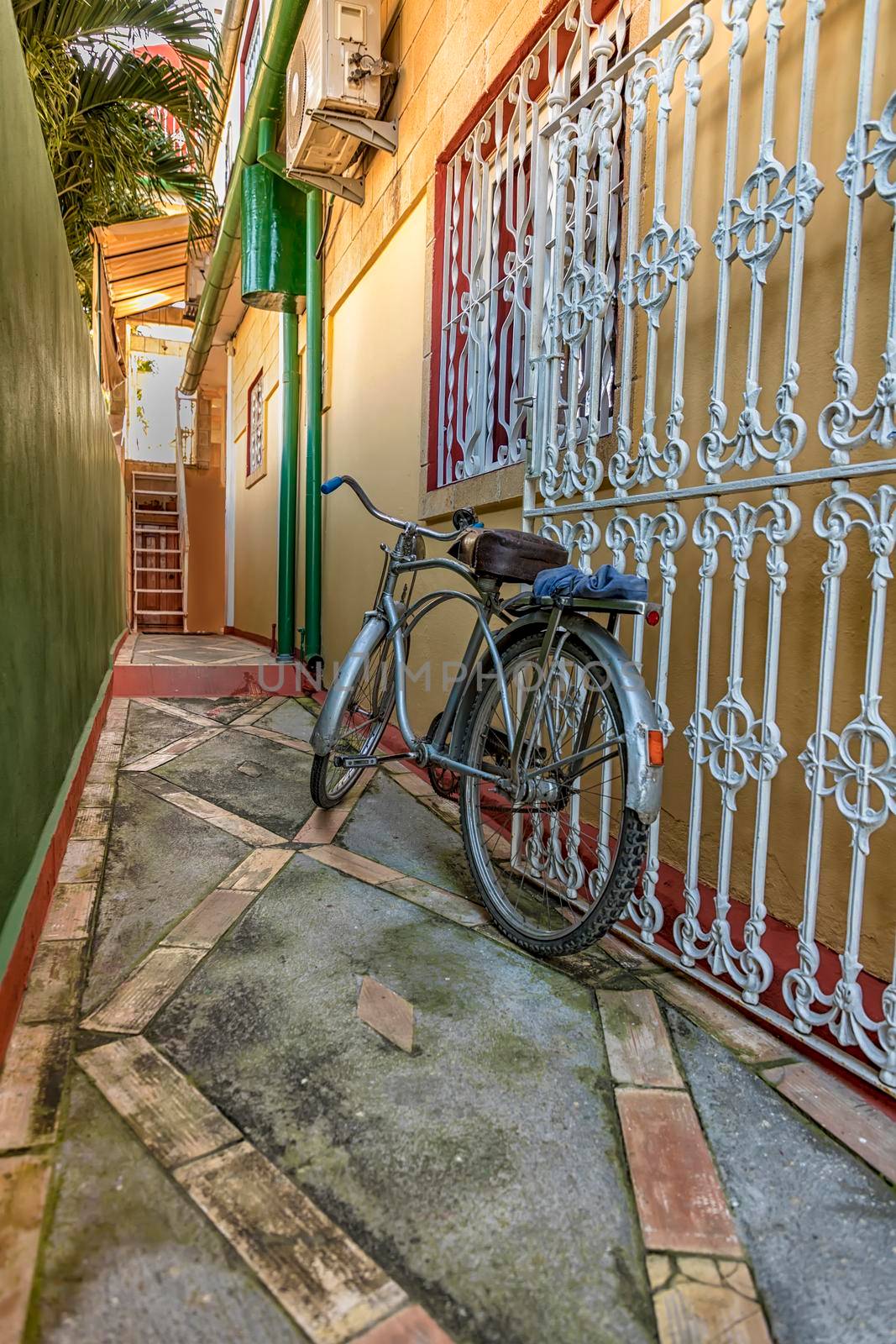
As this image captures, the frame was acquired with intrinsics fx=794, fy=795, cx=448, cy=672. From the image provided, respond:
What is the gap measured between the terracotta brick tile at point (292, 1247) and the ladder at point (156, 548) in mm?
10512

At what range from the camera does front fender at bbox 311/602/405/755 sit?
2.66 m

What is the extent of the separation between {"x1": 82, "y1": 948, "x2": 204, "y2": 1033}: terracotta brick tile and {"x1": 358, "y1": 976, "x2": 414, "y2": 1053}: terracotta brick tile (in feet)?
1.32

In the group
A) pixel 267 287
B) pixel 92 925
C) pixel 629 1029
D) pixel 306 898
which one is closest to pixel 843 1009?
pixel 629 1029

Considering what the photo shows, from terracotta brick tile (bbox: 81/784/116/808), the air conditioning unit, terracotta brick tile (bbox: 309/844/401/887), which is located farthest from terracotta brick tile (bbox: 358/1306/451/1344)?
the air conditioning unit

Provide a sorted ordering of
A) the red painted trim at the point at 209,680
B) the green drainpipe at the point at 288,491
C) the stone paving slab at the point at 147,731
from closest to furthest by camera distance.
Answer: the stone paving slab at the point at 147,731 → the red painted trim at the point at 209,680 → the green drainpipe at the point at 288,491

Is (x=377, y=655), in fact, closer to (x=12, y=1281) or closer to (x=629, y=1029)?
(x=629, y=1029)

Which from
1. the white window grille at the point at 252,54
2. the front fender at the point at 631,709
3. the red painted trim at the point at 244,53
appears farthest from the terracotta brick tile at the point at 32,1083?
the red painted trim at the point at 244,53

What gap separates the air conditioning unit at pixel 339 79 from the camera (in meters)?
3.82

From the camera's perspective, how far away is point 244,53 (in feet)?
27.3

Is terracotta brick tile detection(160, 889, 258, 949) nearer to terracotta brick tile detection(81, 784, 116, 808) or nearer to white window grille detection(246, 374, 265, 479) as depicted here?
terracotta brick tile detection(81, 784, 116, 808)

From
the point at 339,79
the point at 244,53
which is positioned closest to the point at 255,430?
the point at 244,53

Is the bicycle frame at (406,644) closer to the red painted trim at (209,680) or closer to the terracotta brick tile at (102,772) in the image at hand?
the terracotta brick tile at (102,772)

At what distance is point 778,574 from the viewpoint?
160 cm

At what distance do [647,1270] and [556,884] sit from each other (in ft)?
4.02
